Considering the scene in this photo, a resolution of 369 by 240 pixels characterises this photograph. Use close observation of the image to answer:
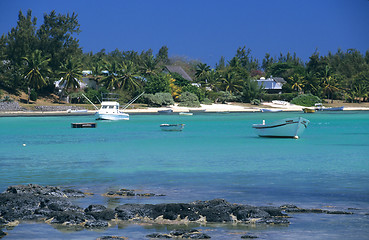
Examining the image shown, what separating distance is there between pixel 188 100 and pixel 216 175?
327 ft

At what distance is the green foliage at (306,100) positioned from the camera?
137 metres

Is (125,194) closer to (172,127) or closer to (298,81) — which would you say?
(172,127)

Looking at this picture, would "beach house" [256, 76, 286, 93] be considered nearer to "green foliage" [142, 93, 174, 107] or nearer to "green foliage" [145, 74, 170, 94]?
"green foliage" [145, 74, 170, 94]

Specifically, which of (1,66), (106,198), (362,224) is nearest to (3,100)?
(1,66)

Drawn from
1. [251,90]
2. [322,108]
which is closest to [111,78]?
[251,90]

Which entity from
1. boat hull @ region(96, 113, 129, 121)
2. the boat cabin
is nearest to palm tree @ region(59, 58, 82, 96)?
the boat cabin

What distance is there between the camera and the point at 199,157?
37188 millimetres

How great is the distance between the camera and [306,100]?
137375mm

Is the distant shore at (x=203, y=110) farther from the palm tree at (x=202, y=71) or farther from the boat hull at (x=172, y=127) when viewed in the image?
the boat hull at (x=172, y=127)

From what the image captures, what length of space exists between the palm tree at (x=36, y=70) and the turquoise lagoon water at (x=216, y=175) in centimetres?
6044

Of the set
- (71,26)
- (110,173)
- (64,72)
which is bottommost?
(110,173)

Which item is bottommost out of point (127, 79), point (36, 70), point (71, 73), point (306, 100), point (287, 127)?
point (287, 127)

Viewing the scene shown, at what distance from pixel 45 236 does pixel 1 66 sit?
104 m

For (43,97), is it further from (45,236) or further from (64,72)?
(45,236)
